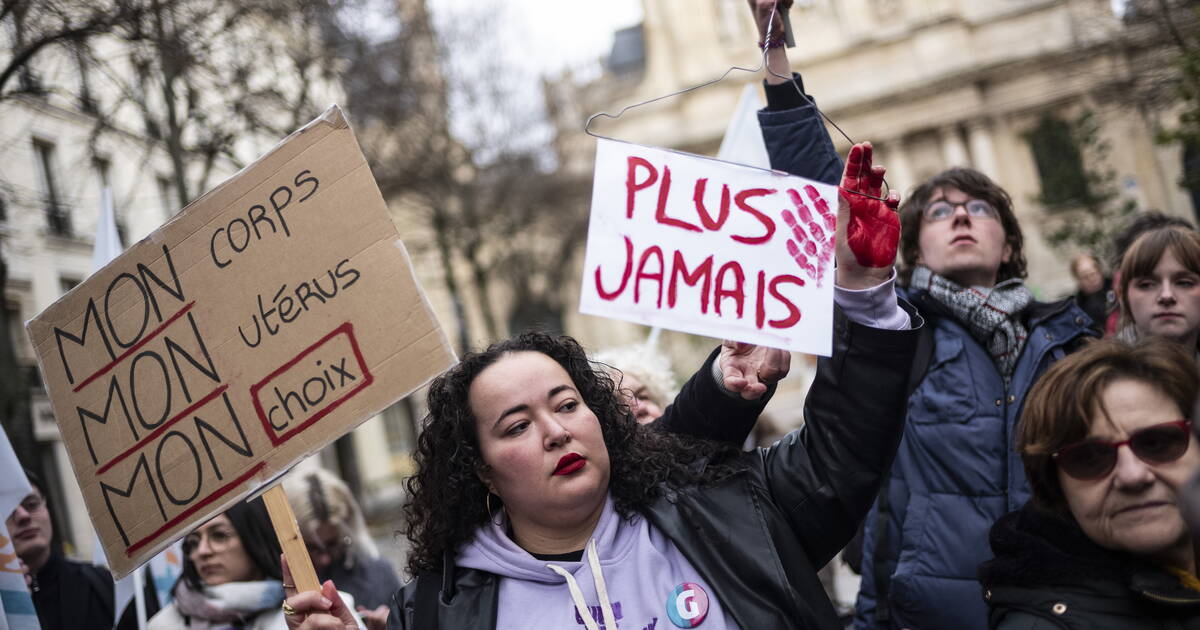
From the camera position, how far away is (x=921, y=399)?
309cm

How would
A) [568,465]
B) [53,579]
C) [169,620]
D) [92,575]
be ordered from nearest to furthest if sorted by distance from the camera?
[568,465], [169,620], [53,579], [92,575]

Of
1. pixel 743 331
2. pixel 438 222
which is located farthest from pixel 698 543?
pixel 438 222

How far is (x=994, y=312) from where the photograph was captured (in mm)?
3094

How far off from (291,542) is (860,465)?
4.20 feet

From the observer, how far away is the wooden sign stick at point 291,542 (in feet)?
7.95

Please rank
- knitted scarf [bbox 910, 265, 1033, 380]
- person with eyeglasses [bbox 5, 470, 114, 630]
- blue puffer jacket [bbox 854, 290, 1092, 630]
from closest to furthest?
blue puffer jacket [bbox 854, 290, 1092, 630], knitted scarf [bbox 910, 265, 1033, 380], person with eyeglasses [bbox 5, 470, 114, 630]

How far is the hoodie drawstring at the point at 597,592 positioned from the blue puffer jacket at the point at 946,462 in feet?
3.71

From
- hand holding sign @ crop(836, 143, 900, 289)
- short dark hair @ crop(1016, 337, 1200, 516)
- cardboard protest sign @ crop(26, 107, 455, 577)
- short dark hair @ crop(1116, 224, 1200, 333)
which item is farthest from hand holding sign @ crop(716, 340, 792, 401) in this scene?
short dark hair @ crop(1116, 224, 1200, 333)

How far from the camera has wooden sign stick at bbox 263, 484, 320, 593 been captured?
95.4 inches

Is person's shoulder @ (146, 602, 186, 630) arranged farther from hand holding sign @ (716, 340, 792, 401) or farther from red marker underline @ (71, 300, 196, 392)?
hand holding sign @ (716, 340, 792, 401)

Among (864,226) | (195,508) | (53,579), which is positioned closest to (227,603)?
(53,579)

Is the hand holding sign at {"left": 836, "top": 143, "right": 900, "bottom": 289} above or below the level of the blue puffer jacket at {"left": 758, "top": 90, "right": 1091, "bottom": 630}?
above

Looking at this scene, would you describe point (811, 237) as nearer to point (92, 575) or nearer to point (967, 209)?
point (967, 209)

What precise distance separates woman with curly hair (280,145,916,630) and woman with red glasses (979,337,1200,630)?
0.30 metres
